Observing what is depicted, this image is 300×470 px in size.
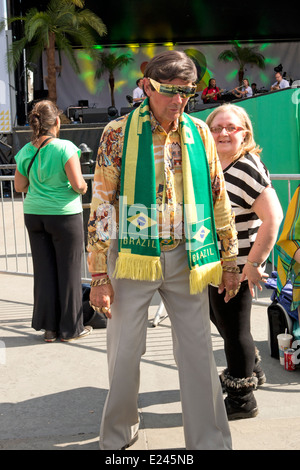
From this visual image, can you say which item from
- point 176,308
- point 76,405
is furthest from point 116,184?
point 76,405

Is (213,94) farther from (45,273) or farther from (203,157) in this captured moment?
(203,157)

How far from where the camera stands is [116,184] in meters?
2.61

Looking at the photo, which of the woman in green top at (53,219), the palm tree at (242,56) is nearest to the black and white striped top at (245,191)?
the woman in green top at (53,219)

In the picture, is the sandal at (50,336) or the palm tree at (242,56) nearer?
the sandal at (50,336)

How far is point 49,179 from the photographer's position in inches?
174

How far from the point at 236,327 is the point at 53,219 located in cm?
192

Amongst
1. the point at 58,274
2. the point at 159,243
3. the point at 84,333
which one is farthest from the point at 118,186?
the point at 84,333

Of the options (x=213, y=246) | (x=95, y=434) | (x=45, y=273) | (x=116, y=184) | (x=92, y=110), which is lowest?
(x=95, y=434)

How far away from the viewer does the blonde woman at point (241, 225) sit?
3016 mm

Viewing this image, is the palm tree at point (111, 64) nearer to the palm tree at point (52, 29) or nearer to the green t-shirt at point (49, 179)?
the palm tree at point (52, 29)

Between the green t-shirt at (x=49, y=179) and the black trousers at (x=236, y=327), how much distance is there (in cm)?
175

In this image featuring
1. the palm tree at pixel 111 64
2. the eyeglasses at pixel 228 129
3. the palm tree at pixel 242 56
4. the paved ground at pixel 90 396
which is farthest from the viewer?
the palm tree at pixel 242 56

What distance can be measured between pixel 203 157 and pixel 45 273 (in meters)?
2.33

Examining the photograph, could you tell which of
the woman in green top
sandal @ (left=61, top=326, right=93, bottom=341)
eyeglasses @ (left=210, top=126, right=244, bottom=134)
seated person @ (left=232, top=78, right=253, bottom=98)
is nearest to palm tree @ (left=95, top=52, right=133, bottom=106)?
seated person @ (left=232, top=78, right=253, bottom=98)
